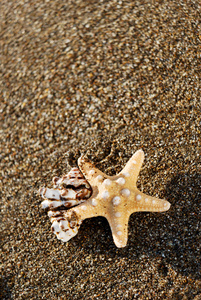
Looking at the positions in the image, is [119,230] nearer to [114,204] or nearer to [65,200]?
[114,204]

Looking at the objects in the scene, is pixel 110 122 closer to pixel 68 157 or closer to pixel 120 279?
pixel 68 157

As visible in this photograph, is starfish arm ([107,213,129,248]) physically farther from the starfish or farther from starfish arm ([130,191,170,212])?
starfish arm ([130,191,170,212])

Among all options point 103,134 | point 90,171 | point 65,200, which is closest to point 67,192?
point 65,200

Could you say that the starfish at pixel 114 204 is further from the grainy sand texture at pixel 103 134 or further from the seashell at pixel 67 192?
the grainy sand texture at pixel 103 134

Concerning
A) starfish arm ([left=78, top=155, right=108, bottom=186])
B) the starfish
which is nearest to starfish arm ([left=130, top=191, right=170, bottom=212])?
the starfish

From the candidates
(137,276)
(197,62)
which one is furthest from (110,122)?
(137,276)

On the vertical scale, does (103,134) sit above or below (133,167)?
above
